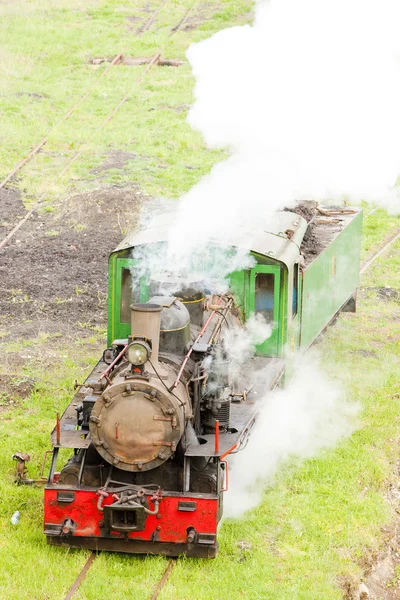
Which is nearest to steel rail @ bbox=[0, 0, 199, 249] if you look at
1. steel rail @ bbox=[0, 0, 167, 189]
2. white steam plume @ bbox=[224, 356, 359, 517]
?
steel rail @ bbox=[0, 0, 167, 189]

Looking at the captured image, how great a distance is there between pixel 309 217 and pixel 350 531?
5864mm

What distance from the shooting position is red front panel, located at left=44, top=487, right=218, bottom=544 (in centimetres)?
819

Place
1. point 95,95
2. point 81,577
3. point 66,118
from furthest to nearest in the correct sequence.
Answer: point 95,95
point 66,118
point 81,577

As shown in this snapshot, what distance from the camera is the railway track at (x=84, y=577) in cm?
768

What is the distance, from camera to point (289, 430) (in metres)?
10.9

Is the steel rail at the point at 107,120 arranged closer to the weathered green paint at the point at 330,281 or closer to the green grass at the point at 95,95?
the green grass at the point at 95,95

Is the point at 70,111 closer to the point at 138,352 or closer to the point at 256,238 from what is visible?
the point at 256,238

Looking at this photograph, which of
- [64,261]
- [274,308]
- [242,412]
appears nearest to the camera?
[242,412]

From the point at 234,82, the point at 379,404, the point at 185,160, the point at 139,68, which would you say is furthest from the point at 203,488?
the point at 139,68

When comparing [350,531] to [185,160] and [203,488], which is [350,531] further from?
[185,160]

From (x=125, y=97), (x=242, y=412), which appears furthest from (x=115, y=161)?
(x=242, y=412)

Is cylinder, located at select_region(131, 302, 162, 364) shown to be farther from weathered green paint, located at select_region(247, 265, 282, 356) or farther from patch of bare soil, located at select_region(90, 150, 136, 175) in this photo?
patch of bare soil, located at select_region(90, 150, 136, 175)

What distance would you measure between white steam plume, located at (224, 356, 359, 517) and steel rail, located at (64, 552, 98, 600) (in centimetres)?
150

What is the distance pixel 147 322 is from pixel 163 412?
0.81m
